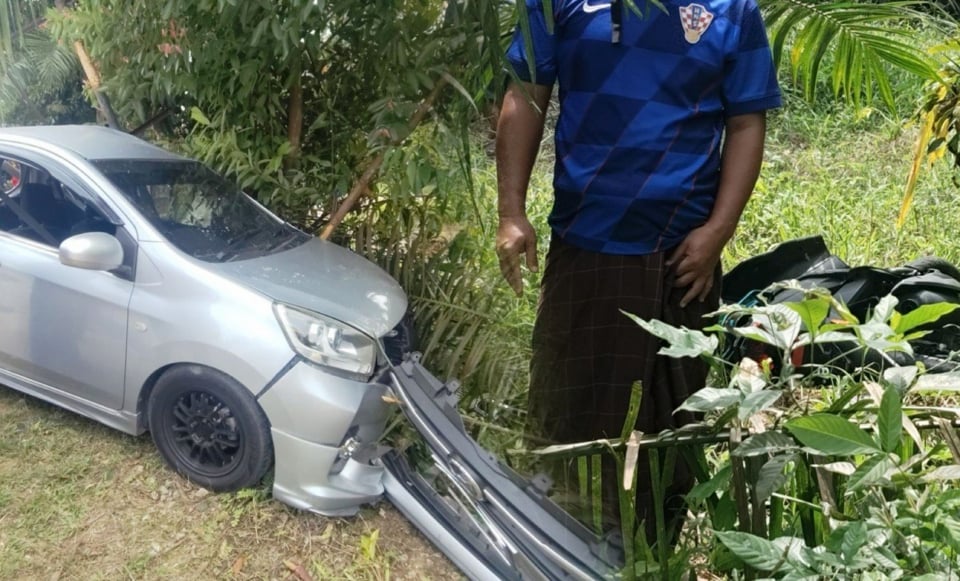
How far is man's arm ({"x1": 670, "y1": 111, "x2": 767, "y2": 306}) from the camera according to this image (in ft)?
3.85

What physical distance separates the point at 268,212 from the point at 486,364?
0.46m

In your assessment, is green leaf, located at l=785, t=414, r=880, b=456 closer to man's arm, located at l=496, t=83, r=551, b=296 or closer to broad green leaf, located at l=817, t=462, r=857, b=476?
broad green leaf, located at l=817, t=462, r=857, b=476

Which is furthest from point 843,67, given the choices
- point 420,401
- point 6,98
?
point 6,98

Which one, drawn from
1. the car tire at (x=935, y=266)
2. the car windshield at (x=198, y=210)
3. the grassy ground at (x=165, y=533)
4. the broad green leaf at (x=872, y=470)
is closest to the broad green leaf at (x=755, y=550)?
the broad green leaf at (x=872, y=470)

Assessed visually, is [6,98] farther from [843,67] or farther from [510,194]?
[843,67]

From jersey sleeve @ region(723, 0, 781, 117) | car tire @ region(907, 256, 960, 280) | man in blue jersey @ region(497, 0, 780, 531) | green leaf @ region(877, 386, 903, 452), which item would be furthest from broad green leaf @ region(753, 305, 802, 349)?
car tire @ region(907, 256, 960, 280)

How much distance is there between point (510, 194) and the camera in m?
1.21

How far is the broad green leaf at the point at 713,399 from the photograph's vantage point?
2.64 feet

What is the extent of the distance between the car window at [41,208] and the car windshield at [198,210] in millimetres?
→ 67

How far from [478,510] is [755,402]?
14.4 inches

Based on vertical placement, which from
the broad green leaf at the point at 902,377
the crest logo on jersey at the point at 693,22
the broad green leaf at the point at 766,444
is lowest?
the broad green leaf at the point at 766,444

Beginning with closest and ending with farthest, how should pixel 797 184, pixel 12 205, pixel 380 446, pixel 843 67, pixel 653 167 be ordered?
pixel 380 446
pixel 653 167
pixel 12 205
pixel 843 67
pixel 797 184

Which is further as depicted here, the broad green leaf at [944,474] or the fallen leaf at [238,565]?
the fallen leaf at [238,565]

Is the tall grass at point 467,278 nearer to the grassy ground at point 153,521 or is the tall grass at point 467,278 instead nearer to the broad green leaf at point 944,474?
the grassy ground at point 153,521
